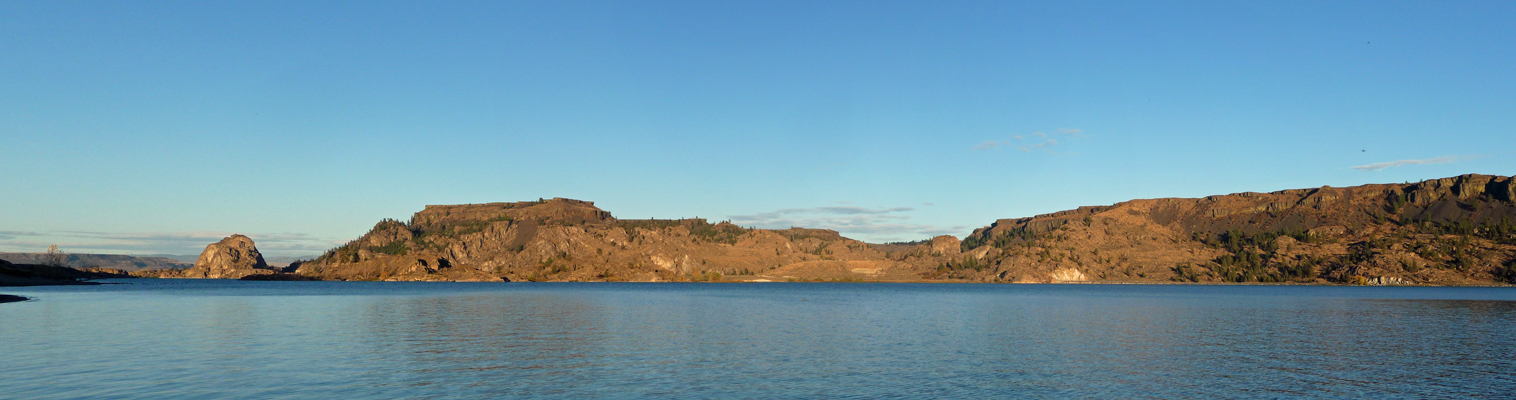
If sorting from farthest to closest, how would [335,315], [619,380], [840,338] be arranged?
[335,315], [840,338], [619,380]

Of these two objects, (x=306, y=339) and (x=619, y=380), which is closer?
(x=619, y=380)

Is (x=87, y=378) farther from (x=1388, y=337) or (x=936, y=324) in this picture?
(x=1388, y=337)

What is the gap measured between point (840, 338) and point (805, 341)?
396 cm

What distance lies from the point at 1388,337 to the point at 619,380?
211 ft

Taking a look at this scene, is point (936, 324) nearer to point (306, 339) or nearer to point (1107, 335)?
point (1107, 335)

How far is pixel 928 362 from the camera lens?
50000mm

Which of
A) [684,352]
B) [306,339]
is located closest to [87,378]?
[306,339]

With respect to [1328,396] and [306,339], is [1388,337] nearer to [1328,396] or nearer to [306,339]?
[1328,396]

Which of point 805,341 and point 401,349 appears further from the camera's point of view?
point 805,341

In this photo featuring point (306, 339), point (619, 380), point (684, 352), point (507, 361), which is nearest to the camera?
point (619, 380)

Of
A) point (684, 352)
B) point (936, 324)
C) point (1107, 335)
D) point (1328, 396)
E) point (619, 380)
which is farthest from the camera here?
point (936, 324)

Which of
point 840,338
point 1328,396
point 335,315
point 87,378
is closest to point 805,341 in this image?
point 840,338

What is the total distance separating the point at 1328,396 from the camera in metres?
38.2

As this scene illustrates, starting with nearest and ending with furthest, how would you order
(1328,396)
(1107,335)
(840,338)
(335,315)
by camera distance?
(1328,396) < (840,338) < (1107,335) < (335,315)
